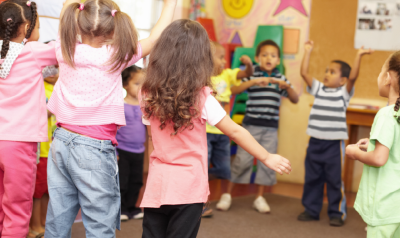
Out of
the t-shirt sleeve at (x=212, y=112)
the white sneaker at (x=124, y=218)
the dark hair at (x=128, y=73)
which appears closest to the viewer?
the t-shirt sleeve at (x=212, y=112)

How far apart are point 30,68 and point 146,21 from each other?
9.61ft

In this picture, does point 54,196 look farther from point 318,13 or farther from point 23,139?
point 318,13

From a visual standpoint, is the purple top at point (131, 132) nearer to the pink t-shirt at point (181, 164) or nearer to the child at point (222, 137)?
the child at point (222, 137)

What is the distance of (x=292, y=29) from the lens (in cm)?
448

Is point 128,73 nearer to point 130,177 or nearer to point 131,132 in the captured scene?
point 131,132

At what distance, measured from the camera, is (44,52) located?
182 centimetres

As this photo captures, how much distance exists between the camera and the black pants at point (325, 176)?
311 cm

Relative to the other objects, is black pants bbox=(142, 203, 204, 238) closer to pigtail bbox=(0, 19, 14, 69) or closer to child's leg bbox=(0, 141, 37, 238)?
child's leg bbox=(0, 141, 37, 238)

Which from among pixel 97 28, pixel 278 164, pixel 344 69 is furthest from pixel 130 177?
pixel 344 69

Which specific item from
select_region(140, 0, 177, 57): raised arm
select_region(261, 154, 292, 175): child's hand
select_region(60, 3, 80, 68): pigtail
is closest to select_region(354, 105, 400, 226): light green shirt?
select_region(261, 154, 292, 175): child's hand

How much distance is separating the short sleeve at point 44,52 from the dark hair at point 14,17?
4.8 inches

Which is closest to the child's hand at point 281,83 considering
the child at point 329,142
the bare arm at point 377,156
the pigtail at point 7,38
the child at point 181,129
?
the child at point 329,142

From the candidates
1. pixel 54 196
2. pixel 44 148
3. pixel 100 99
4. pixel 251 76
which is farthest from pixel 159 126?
pixel 251 76

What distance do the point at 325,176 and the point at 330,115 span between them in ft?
1.52
